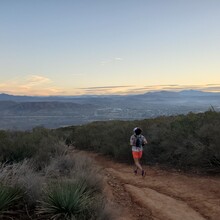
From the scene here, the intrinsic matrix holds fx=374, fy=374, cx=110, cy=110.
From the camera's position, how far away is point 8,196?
659 cm

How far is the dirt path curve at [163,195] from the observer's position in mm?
7804

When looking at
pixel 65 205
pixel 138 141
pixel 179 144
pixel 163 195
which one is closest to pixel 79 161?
pixel 138 141

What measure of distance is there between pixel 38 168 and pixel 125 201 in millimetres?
3181

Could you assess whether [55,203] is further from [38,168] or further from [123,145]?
[123,145]

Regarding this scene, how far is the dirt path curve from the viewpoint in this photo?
7804 mm

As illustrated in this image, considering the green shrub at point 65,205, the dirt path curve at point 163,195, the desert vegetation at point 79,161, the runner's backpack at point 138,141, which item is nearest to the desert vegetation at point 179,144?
the desert vegetation at point 79,161

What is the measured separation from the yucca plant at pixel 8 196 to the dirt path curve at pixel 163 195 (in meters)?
2.05

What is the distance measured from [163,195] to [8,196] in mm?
4169

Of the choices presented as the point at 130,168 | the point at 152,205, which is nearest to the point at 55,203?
the point at 152,205

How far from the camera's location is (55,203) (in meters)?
6.37

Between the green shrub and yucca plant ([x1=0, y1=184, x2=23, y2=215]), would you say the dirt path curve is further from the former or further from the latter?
yucca plant ([x1=0, y1=184, x2=23, y2=215])

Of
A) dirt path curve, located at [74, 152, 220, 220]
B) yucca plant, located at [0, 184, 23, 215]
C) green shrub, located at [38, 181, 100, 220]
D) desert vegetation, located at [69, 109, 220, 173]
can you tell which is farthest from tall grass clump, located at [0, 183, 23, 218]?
desert vegetation, located at [69, 109, 220, 173]

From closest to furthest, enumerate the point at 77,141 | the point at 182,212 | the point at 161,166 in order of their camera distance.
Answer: the point at 182,212 → the point at 161,166 → the point at 77,141

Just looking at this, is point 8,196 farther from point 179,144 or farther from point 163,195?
point 179,144
